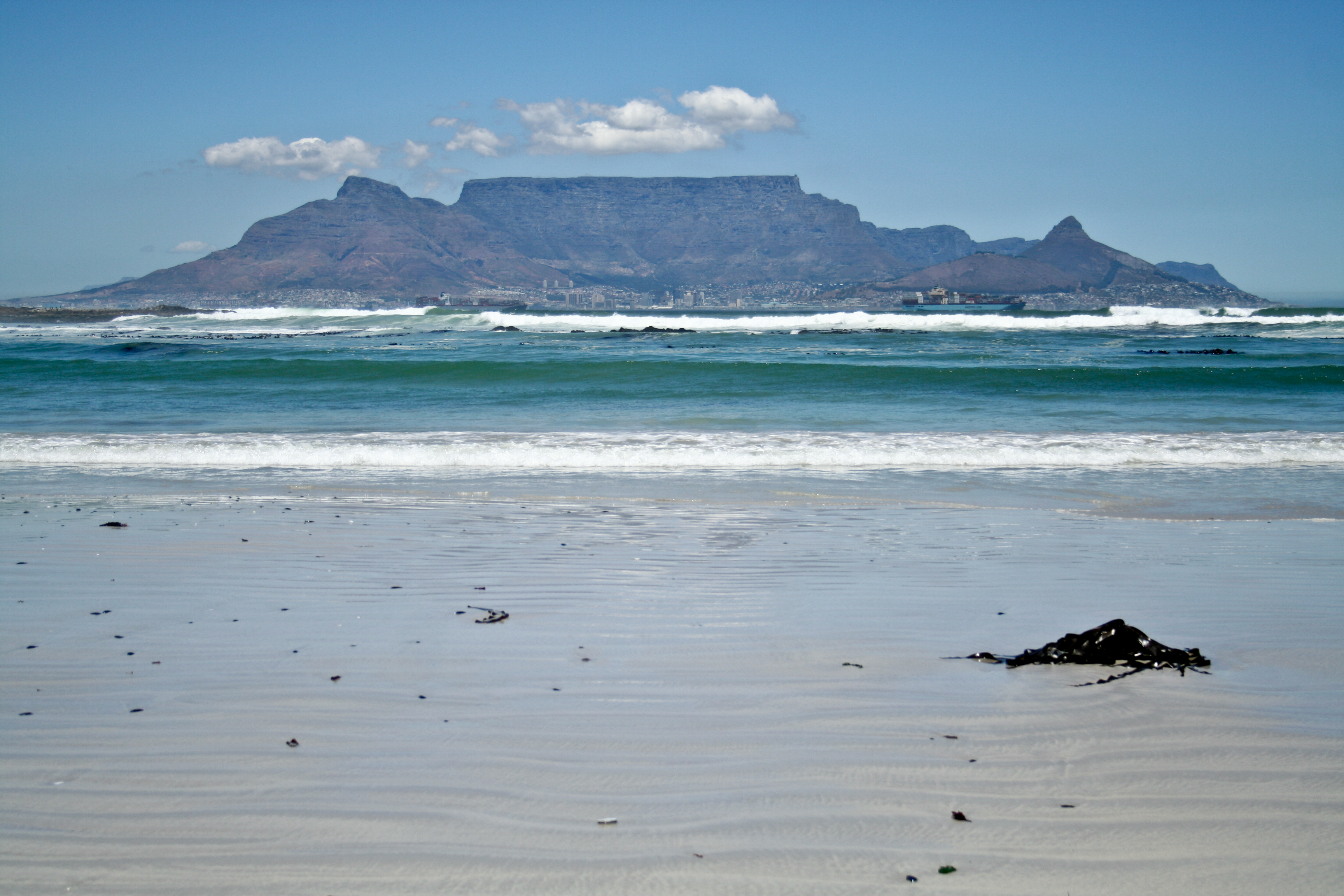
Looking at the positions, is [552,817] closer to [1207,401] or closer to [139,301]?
[1207,401]

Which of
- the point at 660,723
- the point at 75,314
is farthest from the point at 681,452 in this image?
the point at 75,314

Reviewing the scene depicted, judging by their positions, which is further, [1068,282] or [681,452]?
[1068,282]

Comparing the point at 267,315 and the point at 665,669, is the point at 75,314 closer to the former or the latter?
the point at 267,315

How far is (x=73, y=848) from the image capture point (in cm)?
238

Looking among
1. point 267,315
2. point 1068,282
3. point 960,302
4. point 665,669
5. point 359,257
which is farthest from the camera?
point 359,257

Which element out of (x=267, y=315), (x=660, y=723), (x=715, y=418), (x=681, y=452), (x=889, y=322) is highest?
(x=267, y=315)

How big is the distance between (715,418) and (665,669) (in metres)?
9.89

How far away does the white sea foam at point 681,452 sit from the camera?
31.7 ft

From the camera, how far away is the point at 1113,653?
371 centimetres

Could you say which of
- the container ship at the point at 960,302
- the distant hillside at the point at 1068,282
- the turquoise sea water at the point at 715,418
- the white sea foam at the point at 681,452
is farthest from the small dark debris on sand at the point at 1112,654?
the distant hillside at the point at 1068,282

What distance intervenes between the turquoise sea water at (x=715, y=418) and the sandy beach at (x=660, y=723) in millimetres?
2917

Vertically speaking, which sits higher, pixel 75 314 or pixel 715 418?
pixel 75 314

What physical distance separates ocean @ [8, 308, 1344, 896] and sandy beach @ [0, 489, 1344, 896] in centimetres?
2

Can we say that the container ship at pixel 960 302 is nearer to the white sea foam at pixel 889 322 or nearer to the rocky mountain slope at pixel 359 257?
the white sea foam at pixel 889 322
